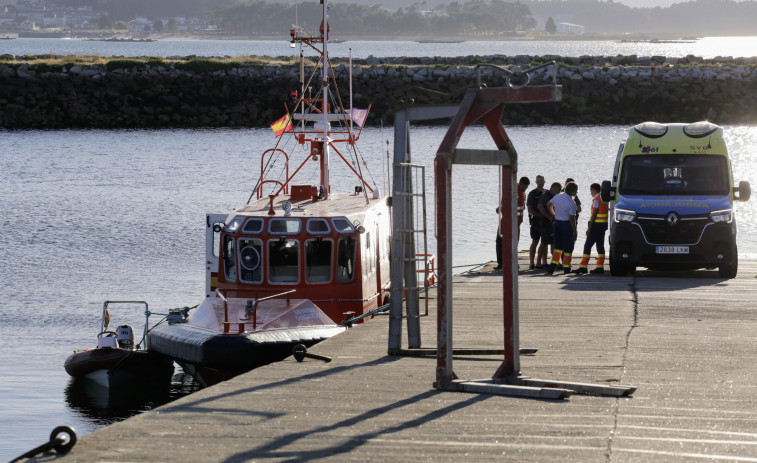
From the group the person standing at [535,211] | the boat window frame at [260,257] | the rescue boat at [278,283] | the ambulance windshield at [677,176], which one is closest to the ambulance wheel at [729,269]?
the ambulance windshield at [677,176]

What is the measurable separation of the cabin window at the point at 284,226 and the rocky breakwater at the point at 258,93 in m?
50.8

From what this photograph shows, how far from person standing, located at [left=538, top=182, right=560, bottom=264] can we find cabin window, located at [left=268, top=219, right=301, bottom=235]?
4.64 m

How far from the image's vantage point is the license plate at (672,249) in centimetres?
1825

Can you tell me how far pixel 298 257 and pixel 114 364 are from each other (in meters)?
3.18

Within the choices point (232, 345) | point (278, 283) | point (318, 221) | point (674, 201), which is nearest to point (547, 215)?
point (674, 201)

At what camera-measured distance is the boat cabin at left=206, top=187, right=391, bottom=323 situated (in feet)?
53.6

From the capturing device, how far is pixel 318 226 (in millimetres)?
16422

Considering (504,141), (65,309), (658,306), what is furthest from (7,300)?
(504,141)

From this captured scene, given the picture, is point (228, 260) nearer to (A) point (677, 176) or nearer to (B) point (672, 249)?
(B) point (672, 249)

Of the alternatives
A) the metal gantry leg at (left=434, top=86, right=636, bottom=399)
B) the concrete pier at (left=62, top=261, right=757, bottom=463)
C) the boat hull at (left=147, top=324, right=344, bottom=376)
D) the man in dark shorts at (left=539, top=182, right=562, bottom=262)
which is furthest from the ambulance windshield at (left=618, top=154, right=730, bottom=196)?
the metal gantry leg at (left=434, top=86, right=636, bottom=399)

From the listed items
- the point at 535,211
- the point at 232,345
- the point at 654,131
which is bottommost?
the point at 232,345

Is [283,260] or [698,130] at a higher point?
[698,130]

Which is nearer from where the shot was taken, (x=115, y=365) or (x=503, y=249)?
(x=503, y=249)

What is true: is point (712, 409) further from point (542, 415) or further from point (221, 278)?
point (221, 278)
